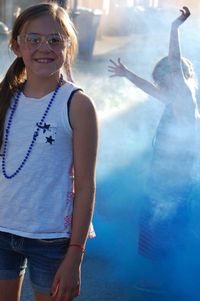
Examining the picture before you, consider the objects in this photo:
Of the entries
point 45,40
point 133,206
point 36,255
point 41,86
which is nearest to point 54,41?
point 45,40

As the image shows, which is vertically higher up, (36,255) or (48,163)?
(48,163)

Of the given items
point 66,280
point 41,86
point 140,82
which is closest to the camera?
point 66,280

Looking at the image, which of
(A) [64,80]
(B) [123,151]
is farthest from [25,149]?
(B) [123,151]

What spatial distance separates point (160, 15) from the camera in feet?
12.6

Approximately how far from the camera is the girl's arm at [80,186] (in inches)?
58.9

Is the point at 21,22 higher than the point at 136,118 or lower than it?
higher

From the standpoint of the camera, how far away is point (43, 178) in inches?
60.5

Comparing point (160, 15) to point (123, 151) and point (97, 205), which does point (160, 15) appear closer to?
point (123, 151)

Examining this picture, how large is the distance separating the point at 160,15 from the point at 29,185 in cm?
256

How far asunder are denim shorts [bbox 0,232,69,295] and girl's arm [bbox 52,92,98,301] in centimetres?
5

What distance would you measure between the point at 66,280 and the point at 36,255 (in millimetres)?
124

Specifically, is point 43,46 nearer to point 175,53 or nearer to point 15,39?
point 15,39

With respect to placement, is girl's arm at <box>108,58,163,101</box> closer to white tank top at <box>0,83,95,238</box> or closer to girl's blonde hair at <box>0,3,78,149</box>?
girl's blonde hair at <box>0,3,78,149</box>

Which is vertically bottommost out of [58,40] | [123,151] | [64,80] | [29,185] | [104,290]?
[104,290]
